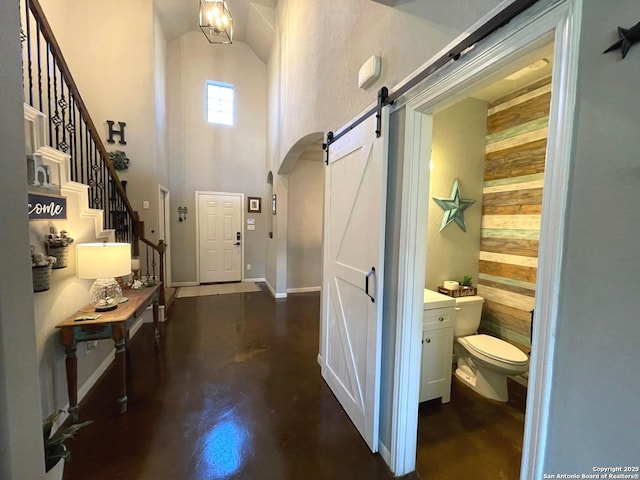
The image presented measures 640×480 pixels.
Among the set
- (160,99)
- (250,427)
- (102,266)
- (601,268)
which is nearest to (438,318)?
(601,268)

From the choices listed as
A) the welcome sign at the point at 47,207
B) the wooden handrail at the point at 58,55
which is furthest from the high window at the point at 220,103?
the welcome sign at the point at 47,207

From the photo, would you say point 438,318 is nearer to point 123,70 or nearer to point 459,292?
point 459,292

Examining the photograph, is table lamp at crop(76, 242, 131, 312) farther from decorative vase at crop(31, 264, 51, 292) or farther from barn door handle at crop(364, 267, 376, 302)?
barn door handle at crop(364, 267, 376, 302)

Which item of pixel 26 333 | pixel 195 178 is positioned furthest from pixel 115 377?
pixel 195 178

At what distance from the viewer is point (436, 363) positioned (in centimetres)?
205

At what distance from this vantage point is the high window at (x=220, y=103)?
5594 millimetres

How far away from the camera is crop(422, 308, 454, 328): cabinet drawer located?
1.97 metres

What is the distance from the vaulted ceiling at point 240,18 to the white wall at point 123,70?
0.59m

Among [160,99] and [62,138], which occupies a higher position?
[160,99]

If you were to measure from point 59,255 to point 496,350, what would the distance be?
125 inches

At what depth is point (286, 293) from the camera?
16.8ft

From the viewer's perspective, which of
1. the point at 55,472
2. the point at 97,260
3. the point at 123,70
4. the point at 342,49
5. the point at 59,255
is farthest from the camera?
the point at 123,70

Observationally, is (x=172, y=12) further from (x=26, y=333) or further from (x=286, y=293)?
(x=26, y=333)

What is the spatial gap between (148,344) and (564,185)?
12.3 feet
